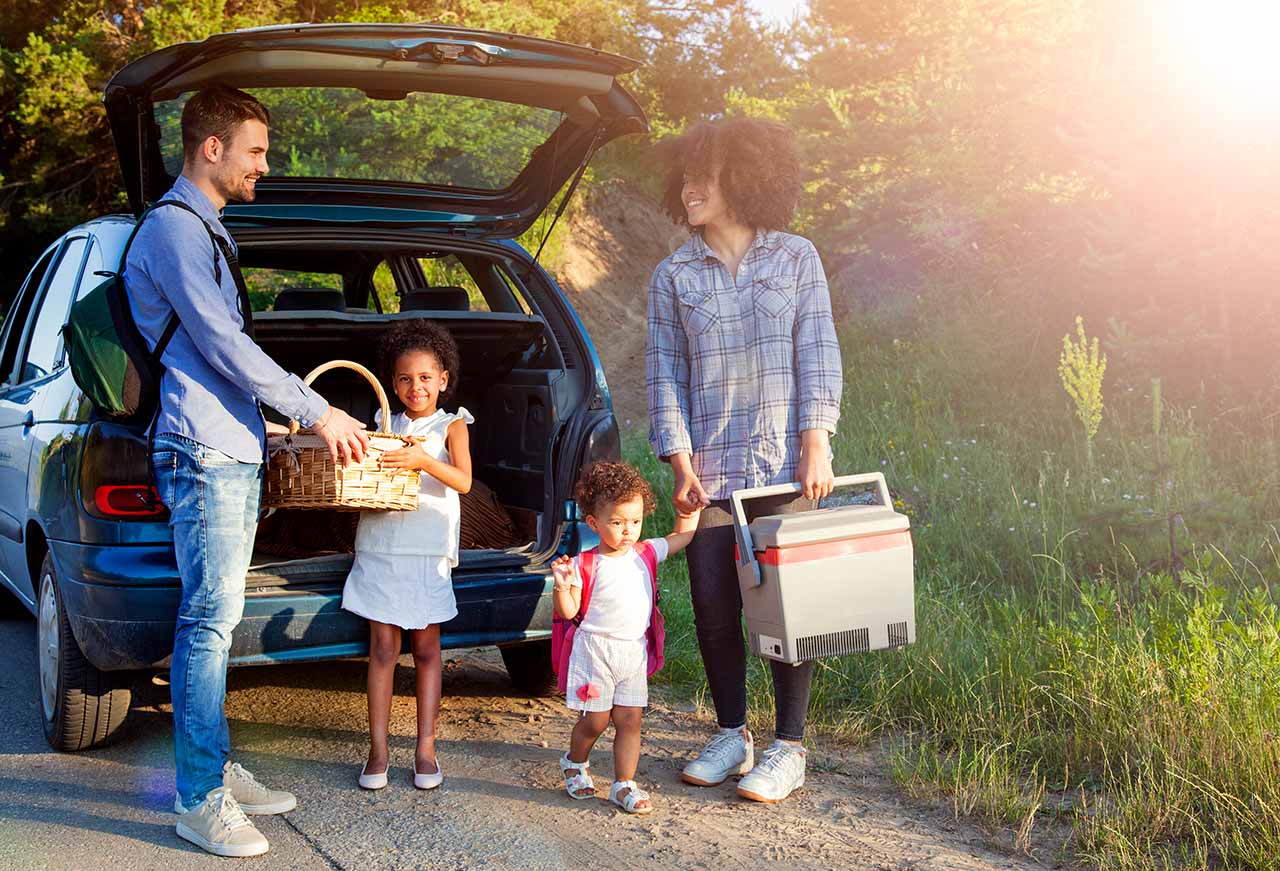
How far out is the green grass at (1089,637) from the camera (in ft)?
10.9

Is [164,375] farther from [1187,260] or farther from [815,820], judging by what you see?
[1187,260]

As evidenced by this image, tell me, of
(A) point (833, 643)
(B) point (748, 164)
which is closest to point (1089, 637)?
(A) point (833, 643)

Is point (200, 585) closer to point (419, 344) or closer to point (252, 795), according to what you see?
point (252, 795)

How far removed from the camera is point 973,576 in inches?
235

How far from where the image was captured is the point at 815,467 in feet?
11.8

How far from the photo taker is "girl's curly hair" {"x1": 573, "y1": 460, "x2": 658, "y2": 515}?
353cm

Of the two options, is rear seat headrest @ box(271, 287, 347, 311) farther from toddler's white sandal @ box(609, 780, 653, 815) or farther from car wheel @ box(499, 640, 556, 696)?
toddler's white sandal @ box(609, 780, 653, 815)

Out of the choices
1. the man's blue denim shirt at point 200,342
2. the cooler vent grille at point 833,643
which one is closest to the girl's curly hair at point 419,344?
the man's blue denim shirt at point 200,342

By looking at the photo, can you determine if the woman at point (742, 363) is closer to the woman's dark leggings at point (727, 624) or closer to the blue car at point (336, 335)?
the woman's dark leggings at point (727, 624)

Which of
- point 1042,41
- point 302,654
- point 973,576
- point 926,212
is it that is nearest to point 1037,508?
point 973,576

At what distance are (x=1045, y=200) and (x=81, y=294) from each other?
27.5ft

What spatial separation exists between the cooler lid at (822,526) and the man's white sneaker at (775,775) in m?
0.70

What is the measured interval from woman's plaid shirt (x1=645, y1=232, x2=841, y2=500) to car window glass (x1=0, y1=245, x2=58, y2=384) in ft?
8.68

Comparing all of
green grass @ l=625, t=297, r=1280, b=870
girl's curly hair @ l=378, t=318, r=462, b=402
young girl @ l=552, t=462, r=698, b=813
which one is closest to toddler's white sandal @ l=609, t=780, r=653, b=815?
young girl @ l=552, t=462, r=698, b=813
